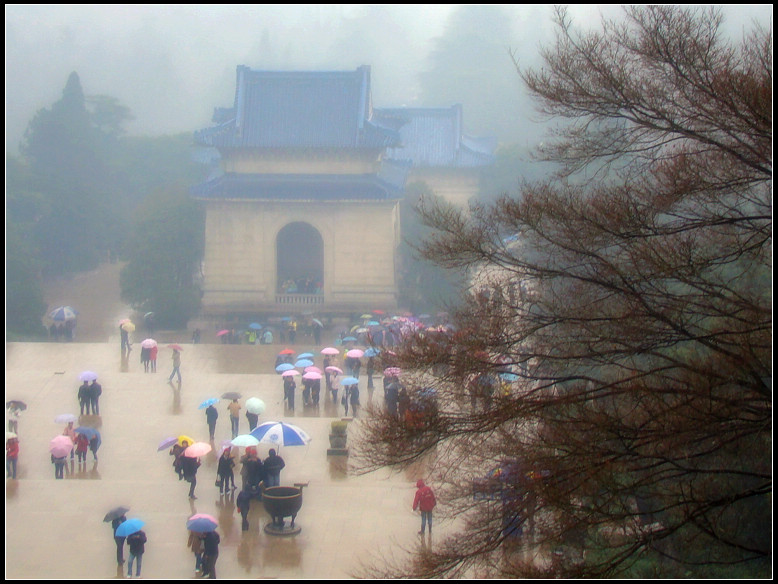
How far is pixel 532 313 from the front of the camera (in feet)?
24.8

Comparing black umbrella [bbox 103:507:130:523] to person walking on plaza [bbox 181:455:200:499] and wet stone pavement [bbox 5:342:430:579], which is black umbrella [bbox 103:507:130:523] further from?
person walking on plaza [bbox 181:455:200:499]

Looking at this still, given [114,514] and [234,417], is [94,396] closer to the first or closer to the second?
[234,417]

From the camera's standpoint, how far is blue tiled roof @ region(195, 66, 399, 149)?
106 ft

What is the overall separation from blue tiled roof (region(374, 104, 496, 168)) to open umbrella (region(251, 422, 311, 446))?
29.0 metres

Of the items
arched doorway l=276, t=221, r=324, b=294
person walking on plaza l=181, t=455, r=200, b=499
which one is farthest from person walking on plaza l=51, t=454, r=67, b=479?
arched doorway l=276, t=221, r=324, b=294

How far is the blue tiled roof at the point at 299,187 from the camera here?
103 feet

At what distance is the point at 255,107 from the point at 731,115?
28.1 metres

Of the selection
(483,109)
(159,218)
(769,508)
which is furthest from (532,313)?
(483,109)

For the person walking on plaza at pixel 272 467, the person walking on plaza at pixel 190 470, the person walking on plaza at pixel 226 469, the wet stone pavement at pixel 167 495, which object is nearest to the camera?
the wet stone pavement at pixel 167 495

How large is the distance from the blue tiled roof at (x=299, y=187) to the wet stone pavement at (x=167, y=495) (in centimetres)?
1183

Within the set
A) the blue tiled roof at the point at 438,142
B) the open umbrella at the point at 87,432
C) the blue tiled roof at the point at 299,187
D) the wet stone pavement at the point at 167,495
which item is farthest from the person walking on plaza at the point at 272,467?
the blue tiled roof at the point at 438,142

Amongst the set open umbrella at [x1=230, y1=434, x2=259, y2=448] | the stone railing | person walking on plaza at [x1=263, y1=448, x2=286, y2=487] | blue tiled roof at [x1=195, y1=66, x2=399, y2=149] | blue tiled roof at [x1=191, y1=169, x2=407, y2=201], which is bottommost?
person walking on plaza at [x1=263, y1=448, x2=286, y2=487]

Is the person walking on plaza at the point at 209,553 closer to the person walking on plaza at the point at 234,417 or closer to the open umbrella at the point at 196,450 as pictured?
the open umbrella at the point at 196,450

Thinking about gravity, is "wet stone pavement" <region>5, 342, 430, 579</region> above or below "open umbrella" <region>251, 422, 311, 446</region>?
below
